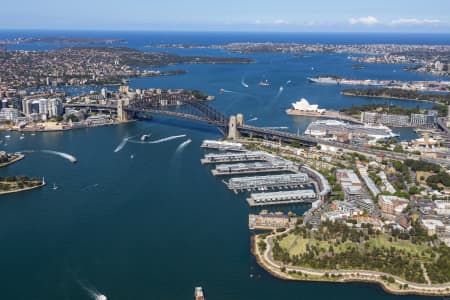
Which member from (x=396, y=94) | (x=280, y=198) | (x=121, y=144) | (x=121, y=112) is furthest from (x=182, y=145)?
(x=396, y=94)

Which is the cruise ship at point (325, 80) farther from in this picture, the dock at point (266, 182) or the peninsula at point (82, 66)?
the dock at point (266, 182)

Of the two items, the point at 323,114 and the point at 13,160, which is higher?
the point at 323,114

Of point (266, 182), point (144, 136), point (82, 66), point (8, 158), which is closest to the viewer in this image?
point (266, 182)

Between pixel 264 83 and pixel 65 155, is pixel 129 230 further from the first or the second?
pixel 264 83

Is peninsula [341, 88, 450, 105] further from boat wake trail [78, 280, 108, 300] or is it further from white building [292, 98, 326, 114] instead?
boat wake trail [78, 280, 108, 300]

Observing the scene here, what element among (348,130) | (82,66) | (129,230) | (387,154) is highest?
(82,66)

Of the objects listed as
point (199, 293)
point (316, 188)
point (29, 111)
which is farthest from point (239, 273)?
point (29, 111)

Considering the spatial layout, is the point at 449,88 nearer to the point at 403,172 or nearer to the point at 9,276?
the point at 403,172
